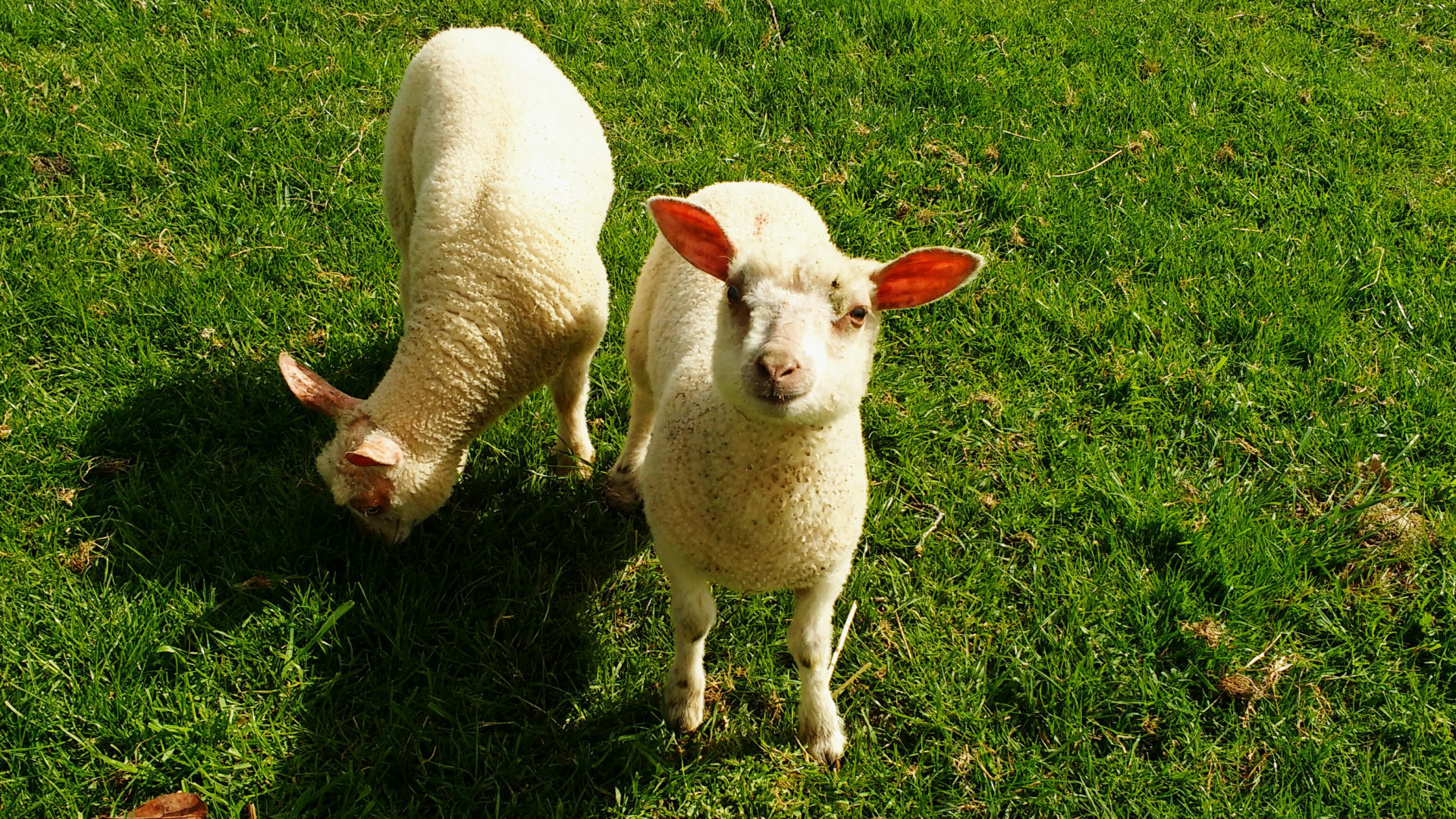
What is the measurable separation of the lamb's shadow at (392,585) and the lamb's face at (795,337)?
137cm

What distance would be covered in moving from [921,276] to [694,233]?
616 mm

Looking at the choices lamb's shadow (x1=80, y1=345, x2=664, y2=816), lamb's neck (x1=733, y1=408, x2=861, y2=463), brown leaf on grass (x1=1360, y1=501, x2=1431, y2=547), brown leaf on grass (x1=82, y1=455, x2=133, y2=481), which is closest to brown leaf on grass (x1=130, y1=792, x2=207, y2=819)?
lamb's shadow (x1=80, y1=345, x2=664, y2=816)

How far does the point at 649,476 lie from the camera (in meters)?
2.65

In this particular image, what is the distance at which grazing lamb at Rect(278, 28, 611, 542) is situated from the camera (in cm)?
→ 296

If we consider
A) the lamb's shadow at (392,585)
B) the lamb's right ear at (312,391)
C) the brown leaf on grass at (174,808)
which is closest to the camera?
the brown leaf on grass at (174,808)

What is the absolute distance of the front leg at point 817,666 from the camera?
2.69 metres

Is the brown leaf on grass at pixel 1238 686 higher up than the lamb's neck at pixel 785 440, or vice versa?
the lamb's neck at pixel 785 440

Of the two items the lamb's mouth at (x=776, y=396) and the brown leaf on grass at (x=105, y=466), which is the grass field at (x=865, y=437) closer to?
the brown leaf on grass at (x=105, y=466)

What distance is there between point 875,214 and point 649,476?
260 centimetres

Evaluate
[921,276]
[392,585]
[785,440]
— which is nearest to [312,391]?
[392,585]

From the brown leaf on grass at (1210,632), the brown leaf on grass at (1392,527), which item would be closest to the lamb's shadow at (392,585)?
the brown leaf on grass at (1210,632)

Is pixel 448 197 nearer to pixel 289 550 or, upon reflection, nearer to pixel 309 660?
pixel 289 550

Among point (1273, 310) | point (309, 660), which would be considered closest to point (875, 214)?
point (1273, 310)

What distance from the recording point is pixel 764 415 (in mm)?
2125
